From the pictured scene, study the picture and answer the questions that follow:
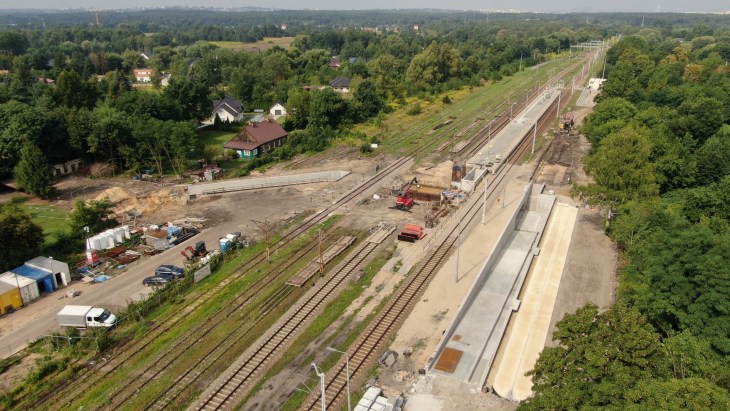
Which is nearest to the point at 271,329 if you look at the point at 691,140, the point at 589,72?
the point at 691,140

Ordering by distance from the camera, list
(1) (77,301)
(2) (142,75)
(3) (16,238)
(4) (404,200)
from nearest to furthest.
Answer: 1. (1) (77,301)
2. (3) (16,238)
3. (4) (404,200)
4. (2) (142,75)

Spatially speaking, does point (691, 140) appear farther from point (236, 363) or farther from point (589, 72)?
point (589, 72)

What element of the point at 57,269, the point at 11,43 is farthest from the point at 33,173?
the point at 11,43

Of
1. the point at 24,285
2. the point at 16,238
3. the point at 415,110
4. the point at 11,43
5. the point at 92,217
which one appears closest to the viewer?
the point at 24,285

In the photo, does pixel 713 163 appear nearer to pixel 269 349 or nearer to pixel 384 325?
pixel 384 325

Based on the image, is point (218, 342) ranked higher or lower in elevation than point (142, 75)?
lower

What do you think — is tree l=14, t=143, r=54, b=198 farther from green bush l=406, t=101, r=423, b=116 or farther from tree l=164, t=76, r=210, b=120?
green bush l=406, t=101, r=423, b=116

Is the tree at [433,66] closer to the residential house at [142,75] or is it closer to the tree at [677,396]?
the residential house at [142,75]
